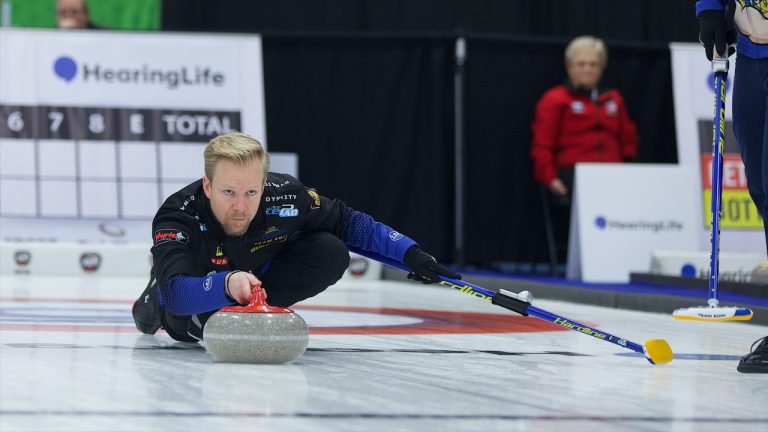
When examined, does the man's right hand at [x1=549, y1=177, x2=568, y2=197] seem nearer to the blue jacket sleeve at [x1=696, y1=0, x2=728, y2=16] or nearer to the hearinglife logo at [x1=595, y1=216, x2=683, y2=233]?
the hearinglife logo at [x1=595, y1=216, x2=683, y2=233]

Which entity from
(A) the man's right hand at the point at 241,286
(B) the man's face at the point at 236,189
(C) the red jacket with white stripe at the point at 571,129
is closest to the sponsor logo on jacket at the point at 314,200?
(B) the man's face at the point at 236,189

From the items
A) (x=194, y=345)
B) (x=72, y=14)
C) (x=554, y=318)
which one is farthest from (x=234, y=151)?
(x=72, y=14)

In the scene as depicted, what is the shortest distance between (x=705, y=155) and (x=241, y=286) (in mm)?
5228

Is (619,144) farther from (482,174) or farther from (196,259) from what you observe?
(196,259)

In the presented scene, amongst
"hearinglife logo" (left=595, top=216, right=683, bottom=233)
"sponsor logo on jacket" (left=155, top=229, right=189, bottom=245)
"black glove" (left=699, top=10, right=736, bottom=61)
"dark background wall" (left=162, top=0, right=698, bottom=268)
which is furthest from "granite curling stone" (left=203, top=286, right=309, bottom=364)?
"dark background wall" (left=162, top=0, right=698, bottom=268)

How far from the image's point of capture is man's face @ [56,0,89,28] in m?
7.52

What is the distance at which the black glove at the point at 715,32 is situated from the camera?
11.0 feet

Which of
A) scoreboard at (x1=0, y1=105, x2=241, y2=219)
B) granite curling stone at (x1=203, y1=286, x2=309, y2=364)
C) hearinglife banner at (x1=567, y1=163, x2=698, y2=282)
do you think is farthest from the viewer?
scoreboard at (x1=0, y1=105, x2=241, y2=219)

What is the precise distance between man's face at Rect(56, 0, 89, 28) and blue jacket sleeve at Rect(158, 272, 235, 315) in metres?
4.88

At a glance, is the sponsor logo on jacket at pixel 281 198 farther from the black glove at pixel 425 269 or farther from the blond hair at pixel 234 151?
the black glove at pixel 425 269

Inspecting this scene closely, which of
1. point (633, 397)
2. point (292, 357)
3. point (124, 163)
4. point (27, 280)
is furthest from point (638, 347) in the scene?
point (124, 163)

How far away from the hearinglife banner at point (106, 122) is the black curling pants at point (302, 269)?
3.97 meters

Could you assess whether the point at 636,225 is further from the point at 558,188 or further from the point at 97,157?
the point at 97,157

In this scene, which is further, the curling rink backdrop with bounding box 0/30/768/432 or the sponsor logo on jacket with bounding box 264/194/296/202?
the sponsor logo on jacket with bounding box 264/194/296/202
